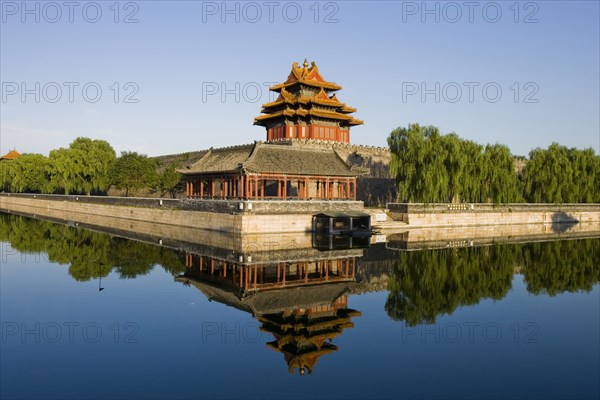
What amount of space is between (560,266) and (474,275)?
216 inches

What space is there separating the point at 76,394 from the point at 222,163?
26.6 m

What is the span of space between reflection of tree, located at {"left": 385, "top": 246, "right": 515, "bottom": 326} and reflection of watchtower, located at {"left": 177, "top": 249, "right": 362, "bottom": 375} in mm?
1678

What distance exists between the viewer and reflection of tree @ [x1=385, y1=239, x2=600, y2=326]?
15055mm

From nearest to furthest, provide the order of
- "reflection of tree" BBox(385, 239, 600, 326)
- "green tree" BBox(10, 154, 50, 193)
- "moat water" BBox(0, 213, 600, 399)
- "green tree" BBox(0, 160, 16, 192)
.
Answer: "moat water" BBox(0, 213, 600, 399), "reflection of tree" BBox(385, 239, 600, 326), "green tree" BBox(10, 154, 50, 193), "green tree" BBox(0, 160, 16, 192)

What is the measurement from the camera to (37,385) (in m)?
8.65

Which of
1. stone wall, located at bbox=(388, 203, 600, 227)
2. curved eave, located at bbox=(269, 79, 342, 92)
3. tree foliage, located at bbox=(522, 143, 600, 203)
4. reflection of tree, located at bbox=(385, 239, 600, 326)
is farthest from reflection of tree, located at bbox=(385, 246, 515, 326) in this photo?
curved eave, located at bbox=(269, 79, 342, 92)

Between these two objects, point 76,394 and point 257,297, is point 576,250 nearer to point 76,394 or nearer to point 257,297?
point 257,297

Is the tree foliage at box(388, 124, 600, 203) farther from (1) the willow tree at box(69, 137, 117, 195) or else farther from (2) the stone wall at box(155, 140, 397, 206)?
(1) the willow tree at box(69, 137, 117, 195)

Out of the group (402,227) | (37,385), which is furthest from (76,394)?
(402,227)

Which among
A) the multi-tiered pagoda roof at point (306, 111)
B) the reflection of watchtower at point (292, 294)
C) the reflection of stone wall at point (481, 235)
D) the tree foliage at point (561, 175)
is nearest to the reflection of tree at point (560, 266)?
the reflection of stone wall at point (481, 235)

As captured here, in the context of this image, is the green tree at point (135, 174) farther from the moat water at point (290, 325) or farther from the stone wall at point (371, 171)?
the moat water at point (290, 325)

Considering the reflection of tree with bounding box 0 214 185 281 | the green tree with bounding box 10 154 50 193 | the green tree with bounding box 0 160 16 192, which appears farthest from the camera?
the green tree with bounding box 0 160 16 192

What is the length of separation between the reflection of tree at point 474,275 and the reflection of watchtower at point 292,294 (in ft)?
6.26

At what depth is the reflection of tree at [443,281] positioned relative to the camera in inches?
572
